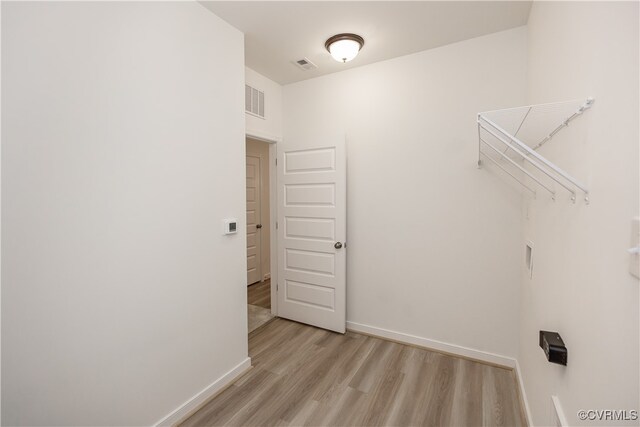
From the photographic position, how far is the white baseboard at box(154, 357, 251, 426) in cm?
176

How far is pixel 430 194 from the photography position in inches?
100

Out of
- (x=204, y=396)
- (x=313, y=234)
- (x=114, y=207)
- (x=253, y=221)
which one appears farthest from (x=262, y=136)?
(x=204, y=396)

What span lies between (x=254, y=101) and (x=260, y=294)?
107 inches

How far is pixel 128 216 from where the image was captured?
60.4 inches

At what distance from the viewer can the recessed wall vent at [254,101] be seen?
110 inches

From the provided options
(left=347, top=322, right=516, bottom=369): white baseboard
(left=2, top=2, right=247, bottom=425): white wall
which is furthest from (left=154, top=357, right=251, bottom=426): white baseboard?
(left=347, top=322, right=516, bottom=369): white baseboard

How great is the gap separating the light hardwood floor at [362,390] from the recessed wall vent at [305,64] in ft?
9.01

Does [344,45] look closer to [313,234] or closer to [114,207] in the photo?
[313,234]

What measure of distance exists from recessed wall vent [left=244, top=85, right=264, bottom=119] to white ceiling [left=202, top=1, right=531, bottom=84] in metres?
0.31

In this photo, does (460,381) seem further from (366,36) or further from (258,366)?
(366,36)

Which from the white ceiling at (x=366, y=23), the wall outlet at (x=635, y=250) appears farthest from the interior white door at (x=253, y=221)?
the wall outlet at (x=635, y=250)

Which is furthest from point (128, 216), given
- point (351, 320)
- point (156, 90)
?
point (351, 320)

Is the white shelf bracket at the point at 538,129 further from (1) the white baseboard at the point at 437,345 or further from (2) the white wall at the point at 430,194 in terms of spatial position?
(1) the white baseboard at the point at 437,345

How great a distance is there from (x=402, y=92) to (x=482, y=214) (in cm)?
132
